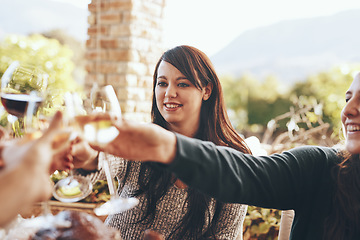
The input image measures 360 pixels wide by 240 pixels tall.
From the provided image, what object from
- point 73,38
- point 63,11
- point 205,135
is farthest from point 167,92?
point 63,11

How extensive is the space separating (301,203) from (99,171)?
784 millimetres

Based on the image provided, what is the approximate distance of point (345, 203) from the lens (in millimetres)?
1175

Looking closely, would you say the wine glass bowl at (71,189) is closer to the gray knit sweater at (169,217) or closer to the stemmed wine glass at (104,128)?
the stemmed wine glass at (104,128)

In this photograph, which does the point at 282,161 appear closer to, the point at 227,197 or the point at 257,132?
the point at 227,197

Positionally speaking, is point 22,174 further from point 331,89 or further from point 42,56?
point 42,56

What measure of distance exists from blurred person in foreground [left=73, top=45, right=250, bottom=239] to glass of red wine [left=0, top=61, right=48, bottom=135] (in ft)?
1.80

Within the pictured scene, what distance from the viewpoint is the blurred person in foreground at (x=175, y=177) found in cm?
154

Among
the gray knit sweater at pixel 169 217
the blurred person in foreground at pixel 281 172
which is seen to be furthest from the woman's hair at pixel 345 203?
the gray knit sweater at pixel 169 217

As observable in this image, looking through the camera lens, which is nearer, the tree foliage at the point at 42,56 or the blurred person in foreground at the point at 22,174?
the blurred person in foreground at the point at 22,174

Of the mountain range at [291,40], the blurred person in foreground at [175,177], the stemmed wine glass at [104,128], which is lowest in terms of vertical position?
the blurred person in foreground at [175,177]

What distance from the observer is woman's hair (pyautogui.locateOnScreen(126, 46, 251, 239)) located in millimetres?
1520

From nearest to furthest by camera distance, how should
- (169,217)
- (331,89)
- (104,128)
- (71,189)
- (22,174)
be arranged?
(22,174) → (104,128) → (71,189) → (169,217) → (331,89)

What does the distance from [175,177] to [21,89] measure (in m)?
0.99

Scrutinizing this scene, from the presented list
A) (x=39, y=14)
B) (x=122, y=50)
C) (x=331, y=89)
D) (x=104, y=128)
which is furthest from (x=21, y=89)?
(x=39, y=14)
